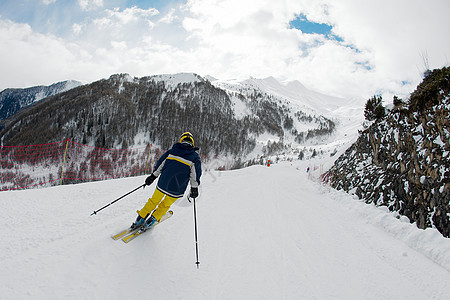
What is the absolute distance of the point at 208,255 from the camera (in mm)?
3480

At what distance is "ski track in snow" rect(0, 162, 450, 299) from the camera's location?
8.55ft

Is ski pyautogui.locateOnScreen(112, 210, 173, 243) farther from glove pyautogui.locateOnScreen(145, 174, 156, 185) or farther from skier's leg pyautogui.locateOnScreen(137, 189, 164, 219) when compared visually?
glove pyautogui.locateOnScreen(145, 174, 156, 185)

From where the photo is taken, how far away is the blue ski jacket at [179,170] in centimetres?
375

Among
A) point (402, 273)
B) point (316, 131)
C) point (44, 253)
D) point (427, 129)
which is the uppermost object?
point (316, 131)

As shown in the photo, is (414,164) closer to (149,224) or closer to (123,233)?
(149,224)

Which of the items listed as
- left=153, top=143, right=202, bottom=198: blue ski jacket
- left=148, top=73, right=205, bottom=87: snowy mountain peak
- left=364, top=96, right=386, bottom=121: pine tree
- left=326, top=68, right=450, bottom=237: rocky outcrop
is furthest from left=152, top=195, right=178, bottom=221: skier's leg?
left=148, top=73, right=205, bottom=87: snowy mountain peak

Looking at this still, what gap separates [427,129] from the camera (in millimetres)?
6324

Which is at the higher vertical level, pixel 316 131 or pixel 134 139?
pixel 316 131

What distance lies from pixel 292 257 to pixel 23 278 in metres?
3.72

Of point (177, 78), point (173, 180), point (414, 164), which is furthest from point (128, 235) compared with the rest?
point (177, 78)

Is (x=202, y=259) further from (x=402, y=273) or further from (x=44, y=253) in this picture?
(x=402, y=273)

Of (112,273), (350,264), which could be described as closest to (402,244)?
(350,264)

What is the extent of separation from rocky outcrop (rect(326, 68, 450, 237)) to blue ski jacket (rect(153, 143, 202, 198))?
17.4ft

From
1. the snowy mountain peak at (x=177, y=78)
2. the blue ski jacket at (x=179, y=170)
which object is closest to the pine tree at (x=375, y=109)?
the blue ski jacket at (x=179, y=170)
